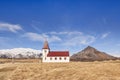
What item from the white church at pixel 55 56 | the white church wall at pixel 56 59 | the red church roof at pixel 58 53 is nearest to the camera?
the white church wall at pixel 56 59

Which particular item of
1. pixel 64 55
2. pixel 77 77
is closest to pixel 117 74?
pixel 77 77

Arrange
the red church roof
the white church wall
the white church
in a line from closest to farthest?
the white church wall, the white church, the red church roof

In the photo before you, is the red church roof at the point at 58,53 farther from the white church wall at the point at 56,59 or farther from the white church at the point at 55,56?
the white church wall at the point at 56,59

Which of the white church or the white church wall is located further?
the white church

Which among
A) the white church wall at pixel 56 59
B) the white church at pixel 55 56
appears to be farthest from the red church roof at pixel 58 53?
the white church wall at pixel 56 59

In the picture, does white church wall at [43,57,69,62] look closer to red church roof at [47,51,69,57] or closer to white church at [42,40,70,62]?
white church at [42,40,70,62]

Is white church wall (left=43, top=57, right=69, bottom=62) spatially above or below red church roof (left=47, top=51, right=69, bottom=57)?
below

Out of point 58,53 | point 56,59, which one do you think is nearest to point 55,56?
point 56,59

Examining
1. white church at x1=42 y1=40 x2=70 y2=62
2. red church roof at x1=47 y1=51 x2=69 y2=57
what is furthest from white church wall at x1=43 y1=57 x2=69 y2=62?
red church roof at x1=47 y1=51 x2=69 y2=57

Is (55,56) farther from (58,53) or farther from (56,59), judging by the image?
(58,53)

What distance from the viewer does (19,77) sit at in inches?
2090

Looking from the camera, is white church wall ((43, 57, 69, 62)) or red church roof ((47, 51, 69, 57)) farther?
red church roof ((47, 51, 69, 57))

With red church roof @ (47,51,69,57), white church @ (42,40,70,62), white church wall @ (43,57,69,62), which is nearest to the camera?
white church wall @ (43,57,69,62)

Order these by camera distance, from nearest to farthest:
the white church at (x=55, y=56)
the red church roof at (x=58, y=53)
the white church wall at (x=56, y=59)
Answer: the white church wall at (x=56, y=59)
the white church at (x=55, y=56)
the red church roof at (x=58, y=53)
